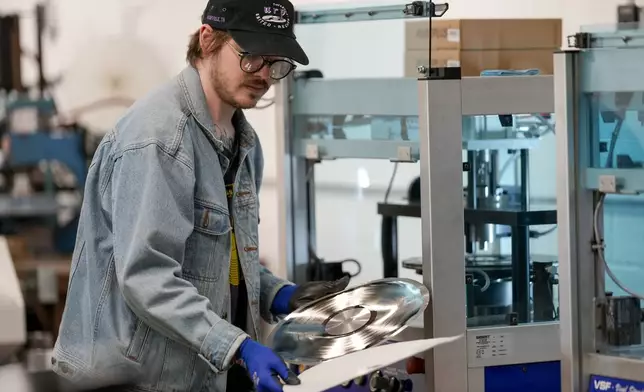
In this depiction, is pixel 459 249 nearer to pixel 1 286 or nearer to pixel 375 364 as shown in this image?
pixel 375 364

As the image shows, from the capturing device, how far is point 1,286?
3070 millimetres

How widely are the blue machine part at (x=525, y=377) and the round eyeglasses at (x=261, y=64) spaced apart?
38.1 inches

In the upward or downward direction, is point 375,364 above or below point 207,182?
below

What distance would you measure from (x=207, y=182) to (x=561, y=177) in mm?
844

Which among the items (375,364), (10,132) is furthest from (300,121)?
(10,132)

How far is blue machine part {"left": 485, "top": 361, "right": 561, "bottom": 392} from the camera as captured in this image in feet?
8.60

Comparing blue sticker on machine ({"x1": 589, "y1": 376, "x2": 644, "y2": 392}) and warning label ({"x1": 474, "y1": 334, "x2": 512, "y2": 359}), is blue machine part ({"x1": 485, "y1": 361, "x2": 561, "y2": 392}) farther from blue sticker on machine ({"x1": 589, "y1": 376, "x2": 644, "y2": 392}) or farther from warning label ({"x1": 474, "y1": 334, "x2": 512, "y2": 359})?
blue sticker on machine ({"x1": 589, "y1": 376, "x2": 644, "y2": 392})

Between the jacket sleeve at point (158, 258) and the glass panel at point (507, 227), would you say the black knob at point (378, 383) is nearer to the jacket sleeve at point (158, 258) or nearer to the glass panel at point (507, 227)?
the glass panel at point (507, 227)

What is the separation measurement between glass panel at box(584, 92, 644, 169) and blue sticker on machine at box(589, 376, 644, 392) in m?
0.48

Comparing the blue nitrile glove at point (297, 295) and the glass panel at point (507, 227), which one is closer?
the blue nitrile glove at point (297, 295)

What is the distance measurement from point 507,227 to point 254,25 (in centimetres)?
102

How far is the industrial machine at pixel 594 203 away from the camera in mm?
2395

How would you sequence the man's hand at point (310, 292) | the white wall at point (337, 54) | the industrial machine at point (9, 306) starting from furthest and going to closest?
the white wall at point (337, 54), the industrial machine at point (9, 306), the man's hand at point (310, 292)

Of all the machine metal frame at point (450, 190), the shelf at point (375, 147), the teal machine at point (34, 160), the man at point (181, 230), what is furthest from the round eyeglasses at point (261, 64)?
the teal machine at point (34, 160)
